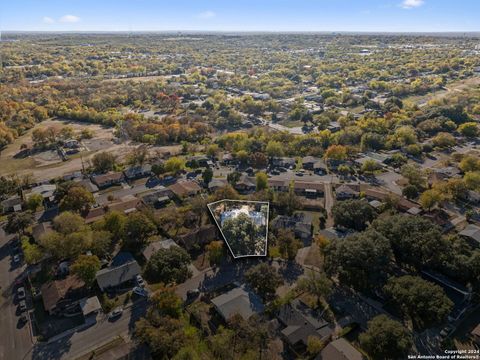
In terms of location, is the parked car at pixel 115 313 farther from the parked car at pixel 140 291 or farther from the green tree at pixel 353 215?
the green tree at pixel 353 215

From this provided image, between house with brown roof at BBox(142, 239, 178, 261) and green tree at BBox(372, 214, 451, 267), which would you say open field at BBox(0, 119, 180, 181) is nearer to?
house with brown roof at BBox(142, 239, 178, 261)

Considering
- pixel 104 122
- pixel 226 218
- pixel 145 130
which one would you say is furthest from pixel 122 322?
pixel 104 122

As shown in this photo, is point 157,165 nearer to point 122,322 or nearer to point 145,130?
point 145,130

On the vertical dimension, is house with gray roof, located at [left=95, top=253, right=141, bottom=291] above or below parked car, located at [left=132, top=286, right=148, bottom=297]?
above

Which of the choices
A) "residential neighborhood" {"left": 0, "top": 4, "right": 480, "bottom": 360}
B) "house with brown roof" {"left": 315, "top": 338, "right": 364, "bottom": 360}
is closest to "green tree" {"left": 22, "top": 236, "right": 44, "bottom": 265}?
"residential neighborhood" {"left": 0, "top": 4, "right": 480, "bottom": 360}

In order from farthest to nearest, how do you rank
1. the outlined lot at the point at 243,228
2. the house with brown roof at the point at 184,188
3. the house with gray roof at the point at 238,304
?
the house with brown roof at the point at 184,188 → the outlined lot at the point at 243,228 → the house with gray roof at the point at 238,304

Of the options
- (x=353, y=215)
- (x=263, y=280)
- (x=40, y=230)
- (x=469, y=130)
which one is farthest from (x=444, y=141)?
(x=40, y=230)

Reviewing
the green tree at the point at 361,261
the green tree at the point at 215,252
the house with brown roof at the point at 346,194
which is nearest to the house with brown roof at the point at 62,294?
the green tree at the point at 215,252
